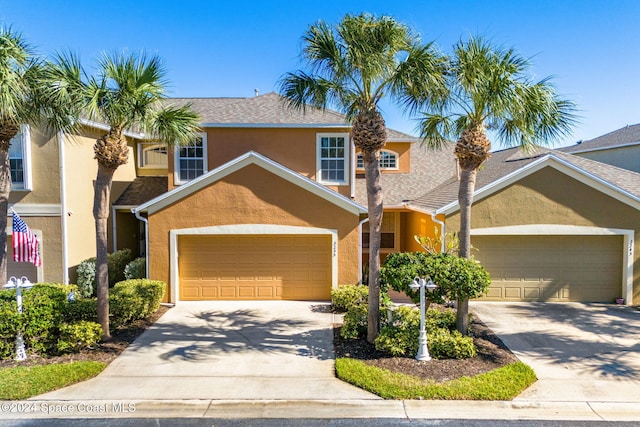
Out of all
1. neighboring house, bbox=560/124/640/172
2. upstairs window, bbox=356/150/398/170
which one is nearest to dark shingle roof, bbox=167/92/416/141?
upstairs window, bbox=356/150/398/170

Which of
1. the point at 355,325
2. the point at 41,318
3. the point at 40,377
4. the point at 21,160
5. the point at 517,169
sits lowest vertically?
the point at 40,377

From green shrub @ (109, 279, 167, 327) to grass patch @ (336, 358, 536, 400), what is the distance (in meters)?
5.88

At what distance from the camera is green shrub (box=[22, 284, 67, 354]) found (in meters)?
8.52

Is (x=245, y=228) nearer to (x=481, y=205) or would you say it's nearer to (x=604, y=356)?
(x=481, y=205)

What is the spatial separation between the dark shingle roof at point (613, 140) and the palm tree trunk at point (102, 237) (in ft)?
84.5

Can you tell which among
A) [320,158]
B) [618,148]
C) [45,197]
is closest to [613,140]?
[618,148]

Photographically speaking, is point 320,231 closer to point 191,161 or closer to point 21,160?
point 191,161

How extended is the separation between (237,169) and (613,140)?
78.5ft

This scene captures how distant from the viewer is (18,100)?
28.1 ft

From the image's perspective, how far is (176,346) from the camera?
9359mm

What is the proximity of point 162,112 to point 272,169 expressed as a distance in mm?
4075

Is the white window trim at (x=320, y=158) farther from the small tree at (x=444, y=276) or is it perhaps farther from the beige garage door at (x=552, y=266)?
the small tree at (x=444, y=276)

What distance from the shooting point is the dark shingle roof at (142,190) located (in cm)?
1568

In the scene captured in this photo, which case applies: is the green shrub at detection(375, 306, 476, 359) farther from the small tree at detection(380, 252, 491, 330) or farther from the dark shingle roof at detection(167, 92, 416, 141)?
the dark shingle roof at detection(167, 92, 416, 141)
